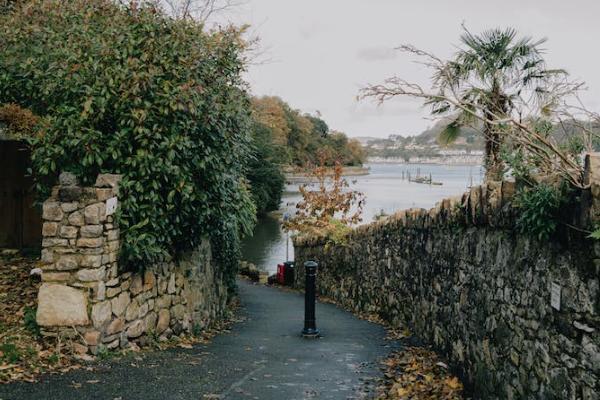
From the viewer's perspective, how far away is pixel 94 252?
21.4 ft

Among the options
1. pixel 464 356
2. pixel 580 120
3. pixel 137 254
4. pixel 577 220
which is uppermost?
pixel 580 120

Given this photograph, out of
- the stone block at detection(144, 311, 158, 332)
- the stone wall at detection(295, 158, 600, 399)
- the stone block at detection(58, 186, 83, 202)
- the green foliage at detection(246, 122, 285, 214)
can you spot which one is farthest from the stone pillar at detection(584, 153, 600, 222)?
the green foliage at detection(246, 122, 285, 214)

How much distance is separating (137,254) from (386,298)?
5.47 meters

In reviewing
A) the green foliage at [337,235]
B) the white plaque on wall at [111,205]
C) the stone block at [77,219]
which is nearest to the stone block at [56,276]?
the stone block at [77,219]

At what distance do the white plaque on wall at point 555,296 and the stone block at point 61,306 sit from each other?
4.80 metres

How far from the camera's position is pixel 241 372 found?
21.6 feet

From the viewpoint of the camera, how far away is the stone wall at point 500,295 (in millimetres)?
3693

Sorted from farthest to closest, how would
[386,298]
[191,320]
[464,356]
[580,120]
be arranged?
1. [386,298]
2. [191,320]
3. [464,356]
4. [580,120]

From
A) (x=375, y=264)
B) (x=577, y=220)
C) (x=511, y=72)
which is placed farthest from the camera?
(x=511, y=72)

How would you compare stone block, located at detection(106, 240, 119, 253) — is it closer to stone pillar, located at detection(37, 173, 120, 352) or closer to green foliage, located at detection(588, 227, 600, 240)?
stone pillar, located at detection(37, 173, 120, 352)

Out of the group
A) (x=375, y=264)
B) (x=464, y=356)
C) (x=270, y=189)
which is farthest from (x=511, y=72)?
(x=270, y=189)

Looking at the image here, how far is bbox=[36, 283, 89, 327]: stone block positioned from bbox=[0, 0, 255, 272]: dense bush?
768 millimetres

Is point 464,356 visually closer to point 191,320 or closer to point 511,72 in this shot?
point 191,320

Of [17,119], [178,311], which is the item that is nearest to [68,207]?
[178,311]
